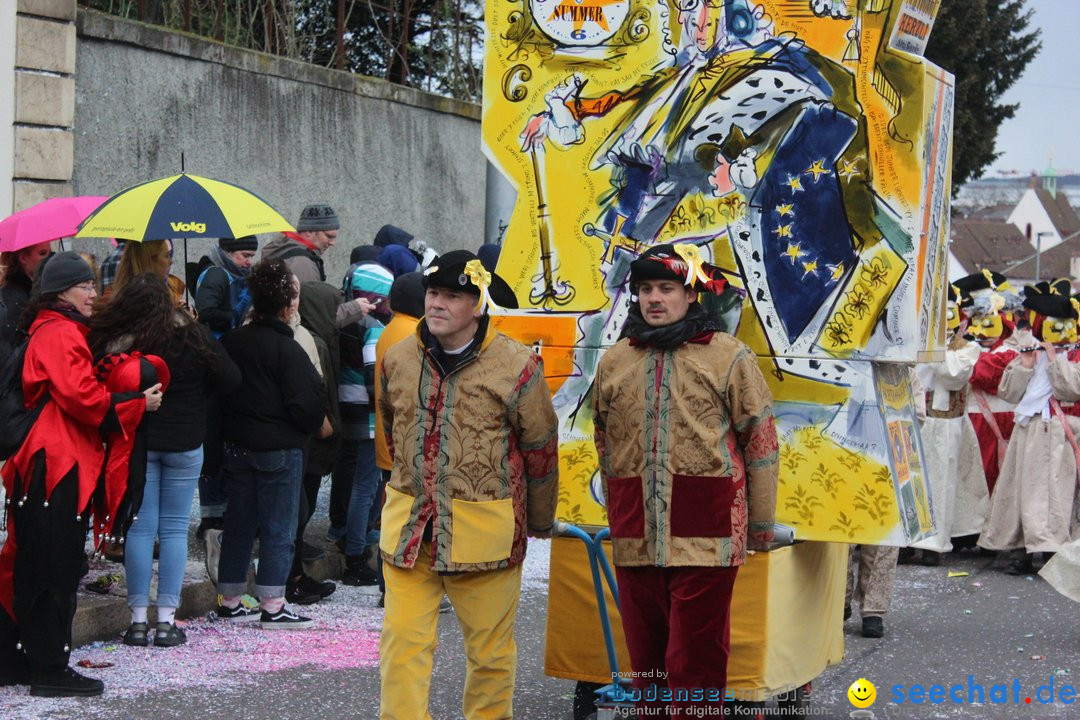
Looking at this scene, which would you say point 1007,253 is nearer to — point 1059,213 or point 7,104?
point 1059,213

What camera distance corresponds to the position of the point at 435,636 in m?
5.00

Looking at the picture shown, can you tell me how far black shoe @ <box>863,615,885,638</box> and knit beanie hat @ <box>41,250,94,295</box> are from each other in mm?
4434

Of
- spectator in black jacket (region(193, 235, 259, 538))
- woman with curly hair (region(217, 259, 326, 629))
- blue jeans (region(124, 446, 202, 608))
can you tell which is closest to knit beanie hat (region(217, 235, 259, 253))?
spectator in black jacket (region(193, 235, 259, 538))

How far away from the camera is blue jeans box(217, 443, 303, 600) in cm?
713

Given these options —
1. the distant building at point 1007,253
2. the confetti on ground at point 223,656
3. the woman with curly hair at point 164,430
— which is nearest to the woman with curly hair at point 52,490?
the confetti on ground at point 223,656

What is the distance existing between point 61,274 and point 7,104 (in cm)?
393

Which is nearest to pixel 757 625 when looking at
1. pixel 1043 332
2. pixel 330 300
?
pixel 330 300

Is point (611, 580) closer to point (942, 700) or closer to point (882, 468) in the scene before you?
point (882, 468)

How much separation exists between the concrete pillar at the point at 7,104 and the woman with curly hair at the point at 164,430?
10.1 feet

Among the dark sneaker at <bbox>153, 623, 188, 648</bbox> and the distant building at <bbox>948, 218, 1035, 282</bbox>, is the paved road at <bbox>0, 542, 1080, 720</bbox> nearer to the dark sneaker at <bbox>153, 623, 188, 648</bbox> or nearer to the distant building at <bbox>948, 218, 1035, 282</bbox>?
the dark sneaker at <bbox>153, 623, 188, 648</bbox>

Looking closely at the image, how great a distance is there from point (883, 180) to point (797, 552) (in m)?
1.50

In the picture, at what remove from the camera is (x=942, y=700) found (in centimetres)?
653

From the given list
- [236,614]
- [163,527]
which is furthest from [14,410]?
[236,614]

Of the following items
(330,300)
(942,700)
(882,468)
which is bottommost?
(942,700)
